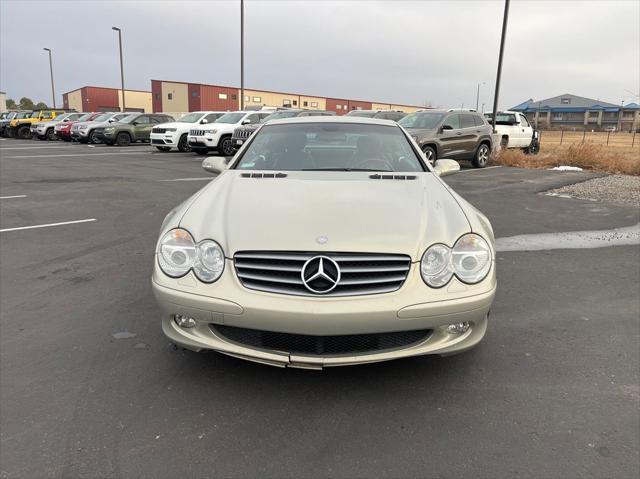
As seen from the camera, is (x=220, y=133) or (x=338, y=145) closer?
(x=338, y=145)

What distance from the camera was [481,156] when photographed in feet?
49.5

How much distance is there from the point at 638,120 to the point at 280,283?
4052 inches

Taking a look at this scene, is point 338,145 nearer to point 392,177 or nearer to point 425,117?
point 392,177

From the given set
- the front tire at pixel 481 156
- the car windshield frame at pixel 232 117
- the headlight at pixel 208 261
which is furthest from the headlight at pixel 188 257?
the car windshield frame at pixel 232 117

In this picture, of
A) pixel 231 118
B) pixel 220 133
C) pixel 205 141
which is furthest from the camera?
pixel 231 118

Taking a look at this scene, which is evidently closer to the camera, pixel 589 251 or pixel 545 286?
pixel 545 286

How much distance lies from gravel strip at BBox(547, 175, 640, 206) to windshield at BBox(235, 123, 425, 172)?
7019mm

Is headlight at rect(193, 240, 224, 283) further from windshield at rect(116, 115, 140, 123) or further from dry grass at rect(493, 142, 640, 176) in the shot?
windshield at rect(116, 115, 140, 123)

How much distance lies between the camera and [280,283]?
100 inches

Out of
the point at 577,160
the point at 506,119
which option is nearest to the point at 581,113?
the point at 506,119

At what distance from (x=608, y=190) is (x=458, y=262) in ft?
32.6

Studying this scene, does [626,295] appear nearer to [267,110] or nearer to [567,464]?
[567,464]

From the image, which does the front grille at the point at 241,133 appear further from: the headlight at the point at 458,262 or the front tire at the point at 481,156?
the headlight at the point at 458,262

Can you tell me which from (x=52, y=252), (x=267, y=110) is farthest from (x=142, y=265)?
(x=267, y=110)
